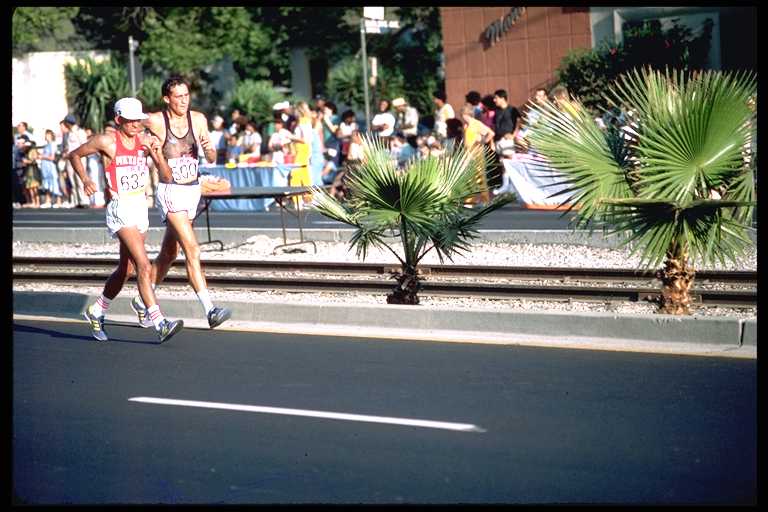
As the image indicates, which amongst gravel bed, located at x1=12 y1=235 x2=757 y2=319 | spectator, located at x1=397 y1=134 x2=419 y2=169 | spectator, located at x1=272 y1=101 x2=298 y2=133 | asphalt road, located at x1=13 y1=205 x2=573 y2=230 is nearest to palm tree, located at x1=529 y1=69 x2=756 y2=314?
gravel bed, located at x1=12 y1=235 x2=757 y2=319

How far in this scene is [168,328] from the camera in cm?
1011

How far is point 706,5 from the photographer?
2502 centimetres

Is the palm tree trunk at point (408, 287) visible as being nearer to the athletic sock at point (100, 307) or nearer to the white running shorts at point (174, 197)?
the white running shorts at point (174, 197)

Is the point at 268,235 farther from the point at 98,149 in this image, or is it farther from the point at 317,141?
the point at 98,149

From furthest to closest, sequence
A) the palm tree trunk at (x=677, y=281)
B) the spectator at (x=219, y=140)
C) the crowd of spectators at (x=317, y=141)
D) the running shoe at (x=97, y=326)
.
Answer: the spectator at (x=219, y=140) < the crowd of spectators at (x=317, y=141) < the running shoe at (x=97, y=326) < the palm tree trunk at (x=677, y=281)

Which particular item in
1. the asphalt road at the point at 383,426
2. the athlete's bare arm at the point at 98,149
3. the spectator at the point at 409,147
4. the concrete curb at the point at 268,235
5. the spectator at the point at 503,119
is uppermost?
the spectator at the point at 503,119

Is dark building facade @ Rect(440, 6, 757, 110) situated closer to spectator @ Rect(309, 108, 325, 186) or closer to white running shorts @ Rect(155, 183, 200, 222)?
spectator @ Rect(309, 108, 325, 186)

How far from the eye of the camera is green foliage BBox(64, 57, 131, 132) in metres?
33.8

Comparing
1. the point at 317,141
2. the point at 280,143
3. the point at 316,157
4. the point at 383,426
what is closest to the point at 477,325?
the point at 383,426

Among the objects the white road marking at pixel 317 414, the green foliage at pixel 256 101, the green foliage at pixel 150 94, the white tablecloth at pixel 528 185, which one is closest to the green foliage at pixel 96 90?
the green foliage at pixel 150 94

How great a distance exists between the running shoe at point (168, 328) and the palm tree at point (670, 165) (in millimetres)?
2942

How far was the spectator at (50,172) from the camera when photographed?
2689 centimetres

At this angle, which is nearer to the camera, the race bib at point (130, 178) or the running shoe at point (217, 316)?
the race bib at point (130, 178)

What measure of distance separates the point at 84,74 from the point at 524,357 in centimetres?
2700
